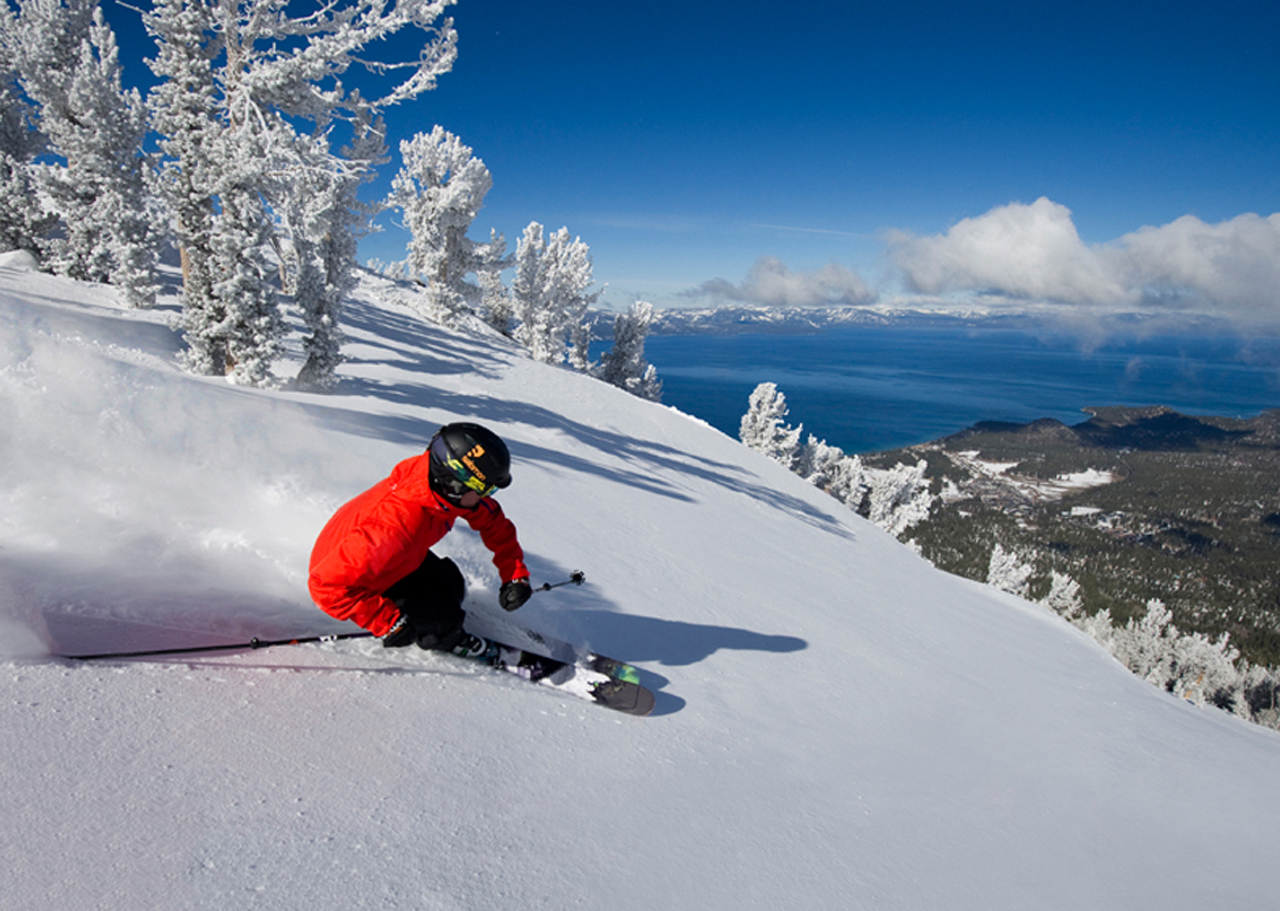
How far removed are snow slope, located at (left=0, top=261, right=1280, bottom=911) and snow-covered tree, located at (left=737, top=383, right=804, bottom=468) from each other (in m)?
40.5

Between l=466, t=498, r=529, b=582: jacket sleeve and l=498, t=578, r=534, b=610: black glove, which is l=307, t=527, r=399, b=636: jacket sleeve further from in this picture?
l=498, t=578, r=534, b=610: black glove

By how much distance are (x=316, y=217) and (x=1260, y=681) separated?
85693 mm

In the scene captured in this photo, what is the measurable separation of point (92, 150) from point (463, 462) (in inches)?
858

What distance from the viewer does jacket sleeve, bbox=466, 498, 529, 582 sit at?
140 inches

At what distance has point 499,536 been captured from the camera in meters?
3.75

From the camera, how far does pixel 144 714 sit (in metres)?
2.32

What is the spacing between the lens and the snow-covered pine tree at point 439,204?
100ft

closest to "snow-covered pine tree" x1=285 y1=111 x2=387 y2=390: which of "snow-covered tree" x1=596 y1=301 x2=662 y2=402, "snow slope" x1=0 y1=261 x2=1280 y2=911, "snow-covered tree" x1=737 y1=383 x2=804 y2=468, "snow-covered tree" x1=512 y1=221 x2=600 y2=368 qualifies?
"snow slope" x1=0 y1=261 x2=1280 y2=911

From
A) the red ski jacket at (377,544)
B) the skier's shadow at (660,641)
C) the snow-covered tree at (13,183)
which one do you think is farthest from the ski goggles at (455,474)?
the snow-covered tree at (13,183)

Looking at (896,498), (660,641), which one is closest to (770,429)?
(896,498)

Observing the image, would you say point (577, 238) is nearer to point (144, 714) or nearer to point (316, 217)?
point (316, 217)

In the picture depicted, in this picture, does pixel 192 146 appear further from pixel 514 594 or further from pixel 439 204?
pixel 439 204

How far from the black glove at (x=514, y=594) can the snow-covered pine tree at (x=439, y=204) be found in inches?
1206

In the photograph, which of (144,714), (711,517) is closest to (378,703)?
(144,714)
